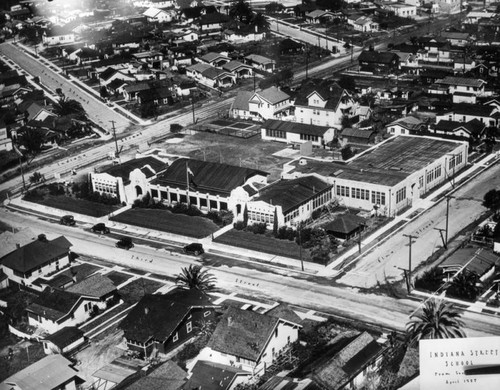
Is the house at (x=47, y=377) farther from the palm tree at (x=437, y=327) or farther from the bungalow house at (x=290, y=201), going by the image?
the bungalow house at (x=290, y=201)

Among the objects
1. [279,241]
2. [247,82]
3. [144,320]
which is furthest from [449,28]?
[144,320]

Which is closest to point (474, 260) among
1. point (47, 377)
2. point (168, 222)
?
point (168, 222)

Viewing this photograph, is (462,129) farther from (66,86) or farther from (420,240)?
(66,86)

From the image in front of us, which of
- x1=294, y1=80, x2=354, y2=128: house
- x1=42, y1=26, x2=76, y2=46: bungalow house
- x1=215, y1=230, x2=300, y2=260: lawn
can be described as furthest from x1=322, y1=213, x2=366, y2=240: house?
x1=42, y1=26, x2=76, y2=46: bungalow house

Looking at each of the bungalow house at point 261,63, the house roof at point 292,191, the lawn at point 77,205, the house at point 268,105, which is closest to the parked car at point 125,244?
the lawn at point 77,205

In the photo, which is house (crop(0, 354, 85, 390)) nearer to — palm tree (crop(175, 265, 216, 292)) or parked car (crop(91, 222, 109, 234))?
palm tree (crop(175, 265, 216, 292))

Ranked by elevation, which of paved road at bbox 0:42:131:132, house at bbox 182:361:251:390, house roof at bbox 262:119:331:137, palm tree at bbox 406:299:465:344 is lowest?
paved road at bbox 0:42:131:132

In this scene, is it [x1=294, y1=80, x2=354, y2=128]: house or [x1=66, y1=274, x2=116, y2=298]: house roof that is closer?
[x1=66, y1=274, x2=116, y2=298]: house roof
